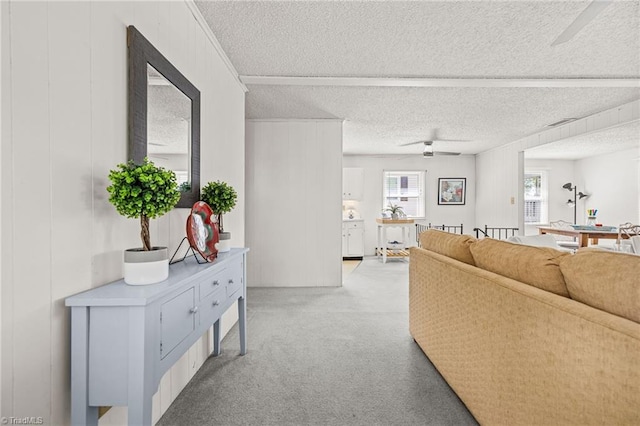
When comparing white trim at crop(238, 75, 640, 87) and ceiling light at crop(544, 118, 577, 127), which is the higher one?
ceiling light at crop(544, 118, 577, 127)

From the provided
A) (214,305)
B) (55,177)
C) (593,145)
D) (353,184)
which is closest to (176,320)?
(214,305)

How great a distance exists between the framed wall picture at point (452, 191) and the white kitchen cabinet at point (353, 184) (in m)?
2.09

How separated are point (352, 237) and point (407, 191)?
208 cm

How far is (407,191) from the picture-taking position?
780 cm

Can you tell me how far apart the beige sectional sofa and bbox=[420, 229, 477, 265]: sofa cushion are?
0.01 meters

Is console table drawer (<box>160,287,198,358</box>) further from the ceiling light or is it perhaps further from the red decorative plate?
the ceiling light

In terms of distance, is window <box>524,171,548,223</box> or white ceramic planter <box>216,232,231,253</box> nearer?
white ceramic planter <box>216,232,231,253</box>

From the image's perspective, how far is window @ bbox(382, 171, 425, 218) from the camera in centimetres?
777

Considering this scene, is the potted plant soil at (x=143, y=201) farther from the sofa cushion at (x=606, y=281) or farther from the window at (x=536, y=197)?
the window at (x=536, y=197)

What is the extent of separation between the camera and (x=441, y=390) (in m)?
1.96

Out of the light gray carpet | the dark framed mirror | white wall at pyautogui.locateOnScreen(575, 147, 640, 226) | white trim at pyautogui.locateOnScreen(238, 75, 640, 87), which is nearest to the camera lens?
the dark framed mirror

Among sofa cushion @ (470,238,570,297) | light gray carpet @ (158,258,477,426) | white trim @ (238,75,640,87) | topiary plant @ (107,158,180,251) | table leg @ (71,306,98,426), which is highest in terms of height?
white trim @ (238,75,640,87)

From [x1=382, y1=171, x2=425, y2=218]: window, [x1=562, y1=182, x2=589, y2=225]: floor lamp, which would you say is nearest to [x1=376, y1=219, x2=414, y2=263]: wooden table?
[x1=382, y1=171, x2=425, y2=218]: window

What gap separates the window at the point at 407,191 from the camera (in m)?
7.77
